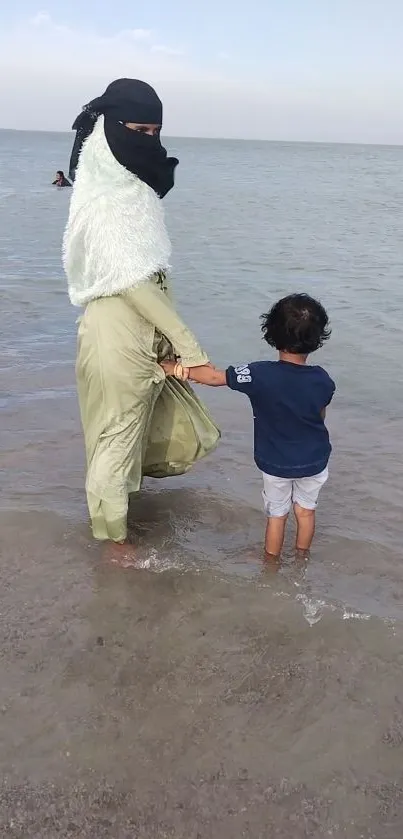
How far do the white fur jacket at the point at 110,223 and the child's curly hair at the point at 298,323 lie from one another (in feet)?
1.98

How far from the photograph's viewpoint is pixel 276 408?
3340 mm

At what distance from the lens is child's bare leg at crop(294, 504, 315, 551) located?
365cm

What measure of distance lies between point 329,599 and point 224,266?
10027 millimetres

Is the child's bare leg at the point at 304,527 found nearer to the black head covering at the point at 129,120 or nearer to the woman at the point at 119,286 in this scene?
the woman at the point at 119,286

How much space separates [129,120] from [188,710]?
2.37 m

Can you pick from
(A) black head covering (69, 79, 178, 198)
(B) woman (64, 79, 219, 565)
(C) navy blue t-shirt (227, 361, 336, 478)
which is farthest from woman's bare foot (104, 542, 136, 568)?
(A) black head covering (69, 79, 178, 198)

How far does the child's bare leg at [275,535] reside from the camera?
367 centimetres

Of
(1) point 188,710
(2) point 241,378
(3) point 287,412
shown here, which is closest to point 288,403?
(3) point 287,412

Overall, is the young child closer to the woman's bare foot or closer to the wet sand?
the wet sand

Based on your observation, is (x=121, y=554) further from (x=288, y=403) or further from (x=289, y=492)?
(x=288, y=403)

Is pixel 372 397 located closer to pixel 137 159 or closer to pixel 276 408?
→ pixel 276 408

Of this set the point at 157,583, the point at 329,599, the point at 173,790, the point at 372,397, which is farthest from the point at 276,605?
the point at 372,397

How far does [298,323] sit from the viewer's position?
313 centimetres

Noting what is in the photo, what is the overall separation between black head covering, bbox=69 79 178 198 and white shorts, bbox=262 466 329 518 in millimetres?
1518
